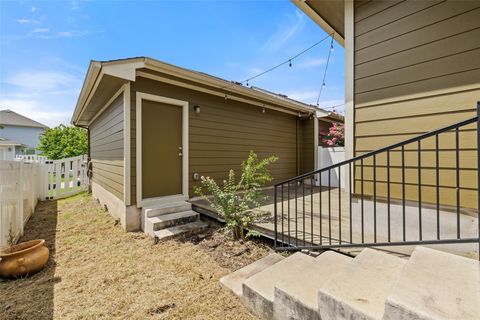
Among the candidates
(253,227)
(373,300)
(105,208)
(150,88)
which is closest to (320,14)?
(150,88)

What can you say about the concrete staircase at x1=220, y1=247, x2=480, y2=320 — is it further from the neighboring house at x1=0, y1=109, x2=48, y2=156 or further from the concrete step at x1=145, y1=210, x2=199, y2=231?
the neighboring house at x1=0, y1=109, x2=48, y2=156

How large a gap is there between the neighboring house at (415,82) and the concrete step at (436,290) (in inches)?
35.7

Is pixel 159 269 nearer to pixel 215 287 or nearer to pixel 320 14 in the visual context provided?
pixel 215 287

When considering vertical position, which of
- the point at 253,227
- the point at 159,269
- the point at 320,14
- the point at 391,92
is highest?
the point at 320,14

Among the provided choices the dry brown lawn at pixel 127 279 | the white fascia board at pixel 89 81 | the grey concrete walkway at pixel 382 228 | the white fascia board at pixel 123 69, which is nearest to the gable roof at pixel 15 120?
the white fascia board at pixel 89 81

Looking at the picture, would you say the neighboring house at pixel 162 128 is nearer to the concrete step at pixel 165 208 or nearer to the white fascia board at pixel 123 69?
the white fascia board at pixel 123 69

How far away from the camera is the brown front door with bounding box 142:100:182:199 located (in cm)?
407

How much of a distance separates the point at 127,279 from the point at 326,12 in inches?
179

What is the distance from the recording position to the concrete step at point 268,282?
1833 mm

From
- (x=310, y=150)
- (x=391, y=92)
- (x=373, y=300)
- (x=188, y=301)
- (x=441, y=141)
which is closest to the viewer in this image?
(x=373, y=300)

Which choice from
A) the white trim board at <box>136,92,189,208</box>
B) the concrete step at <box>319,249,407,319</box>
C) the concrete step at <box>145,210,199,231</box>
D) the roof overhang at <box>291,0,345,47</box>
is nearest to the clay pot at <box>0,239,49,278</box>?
the concrete step at <box>145,210,199,231</box>

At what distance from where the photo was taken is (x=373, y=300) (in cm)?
138

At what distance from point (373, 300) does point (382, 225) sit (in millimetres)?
1479

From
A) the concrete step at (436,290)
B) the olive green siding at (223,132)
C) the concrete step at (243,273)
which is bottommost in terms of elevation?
the concrete step at (243,273)
